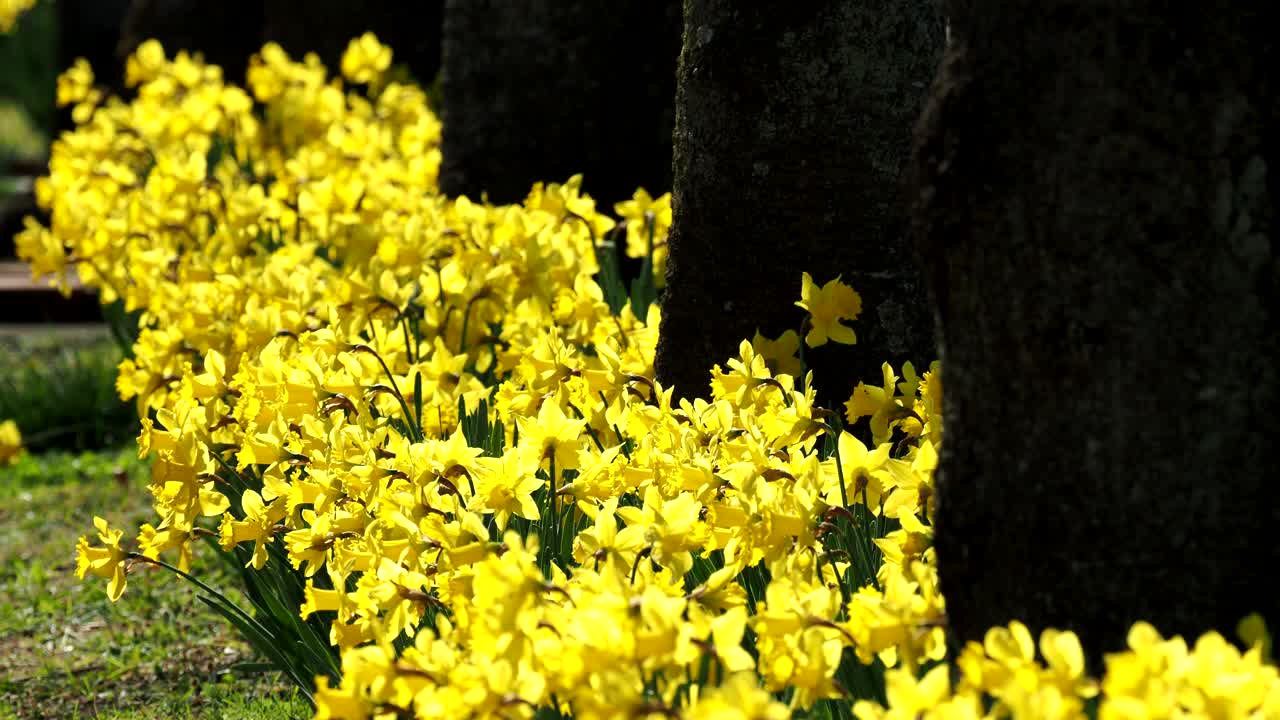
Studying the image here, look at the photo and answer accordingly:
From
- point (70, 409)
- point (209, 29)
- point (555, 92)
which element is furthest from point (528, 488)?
point (209, 29)

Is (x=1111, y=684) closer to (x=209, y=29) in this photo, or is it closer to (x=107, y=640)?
(x=107, y=640)

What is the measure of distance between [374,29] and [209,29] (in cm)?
178

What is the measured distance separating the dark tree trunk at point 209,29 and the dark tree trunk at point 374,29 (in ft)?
4.45

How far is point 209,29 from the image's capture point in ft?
30.9

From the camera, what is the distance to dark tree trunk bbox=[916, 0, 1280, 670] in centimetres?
175

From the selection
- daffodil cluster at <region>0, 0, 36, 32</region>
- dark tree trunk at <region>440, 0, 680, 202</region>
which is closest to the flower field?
dark tree trunk at <region>440, 0, 680, 202</region>

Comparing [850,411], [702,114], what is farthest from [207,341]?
[850,411]

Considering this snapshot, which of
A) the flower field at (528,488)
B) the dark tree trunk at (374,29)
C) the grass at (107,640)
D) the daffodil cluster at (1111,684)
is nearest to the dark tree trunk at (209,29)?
the dark tree trunk at (374,29)

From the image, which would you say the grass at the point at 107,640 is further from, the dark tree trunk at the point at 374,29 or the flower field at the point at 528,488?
the dark tree trunk at the point at 374,29

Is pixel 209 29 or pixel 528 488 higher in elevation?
pixel 209 29

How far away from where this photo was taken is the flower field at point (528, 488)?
5.56 feet

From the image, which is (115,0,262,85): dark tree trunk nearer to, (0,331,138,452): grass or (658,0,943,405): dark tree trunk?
(0,331,138,452): grass

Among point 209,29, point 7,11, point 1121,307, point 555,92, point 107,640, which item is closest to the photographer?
point 1121,307

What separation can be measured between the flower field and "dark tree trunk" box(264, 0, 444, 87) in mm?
3393
